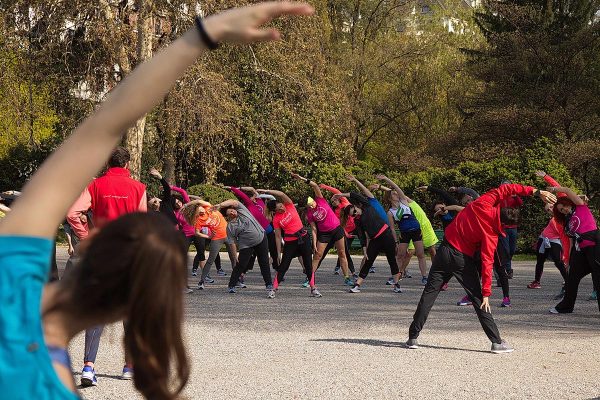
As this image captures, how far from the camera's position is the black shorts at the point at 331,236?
16.6m

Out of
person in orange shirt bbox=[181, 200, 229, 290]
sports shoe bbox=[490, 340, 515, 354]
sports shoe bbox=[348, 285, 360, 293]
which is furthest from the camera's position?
person in orange shirt bbox=[181, 200, 229, 290]

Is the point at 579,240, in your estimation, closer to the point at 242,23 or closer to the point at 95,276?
the point at 242,23

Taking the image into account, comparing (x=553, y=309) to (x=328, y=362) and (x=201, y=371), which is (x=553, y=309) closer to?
(x=328, y=362)

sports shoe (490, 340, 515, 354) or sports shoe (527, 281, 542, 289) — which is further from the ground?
sports shoe (490, 340, 515, 354)

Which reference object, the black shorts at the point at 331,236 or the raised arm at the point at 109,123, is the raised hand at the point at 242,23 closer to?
the raised arm at the point at 109,123

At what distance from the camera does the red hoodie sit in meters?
9.37

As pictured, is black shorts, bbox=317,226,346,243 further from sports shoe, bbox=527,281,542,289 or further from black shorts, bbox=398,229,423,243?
sports shoe, bbox=527,281,542,289

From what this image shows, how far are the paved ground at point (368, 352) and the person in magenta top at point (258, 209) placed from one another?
8.22 feet

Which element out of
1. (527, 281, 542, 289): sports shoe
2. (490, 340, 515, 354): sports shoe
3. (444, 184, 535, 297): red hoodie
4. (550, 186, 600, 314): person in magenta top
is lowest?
(527, 281, 542, 289): sports shoe

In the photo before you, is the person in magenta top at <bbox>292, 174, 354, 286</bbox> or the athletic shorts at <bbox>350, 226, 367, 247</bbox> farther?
the athletic shorts at <bbox>350, 226, 367, 247</bbox>

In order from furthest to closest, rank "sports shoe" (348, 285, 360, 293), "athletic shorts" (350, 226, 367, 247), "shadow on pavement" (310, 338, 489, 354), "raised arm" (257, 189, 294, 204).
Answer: "athletic shorts" (350, 226, 367, 247) < "sports shoe" (348, 285, 360, 293) < "raised arm" (257, 189, 294, 204) < "shadow on pavement" (310, 338, 489, 354)

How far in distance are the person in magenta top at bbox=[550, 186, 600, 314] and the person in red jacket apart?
2.71 metres

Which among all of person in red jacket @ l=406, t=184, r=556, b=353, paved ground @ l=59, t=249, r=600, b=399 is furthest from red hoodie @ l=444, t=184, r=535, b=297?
paved ground @ l=59, t=249, r=600, b=399

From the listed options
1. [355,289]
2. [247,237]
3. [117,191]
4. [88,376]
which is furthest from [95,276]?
[355,289]
